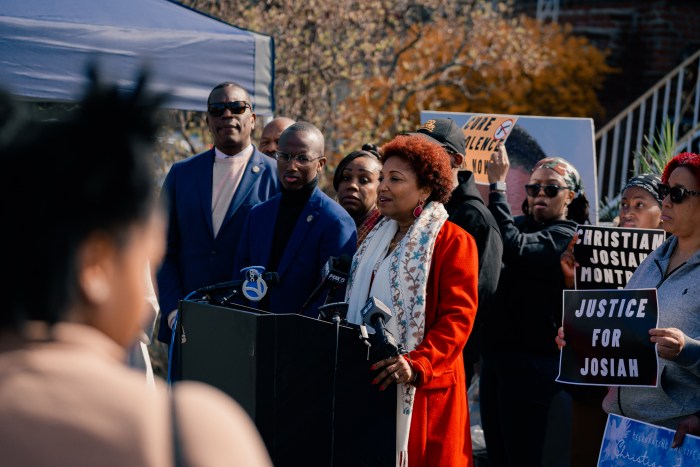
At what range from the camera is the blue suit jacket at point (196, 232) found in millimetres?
5188

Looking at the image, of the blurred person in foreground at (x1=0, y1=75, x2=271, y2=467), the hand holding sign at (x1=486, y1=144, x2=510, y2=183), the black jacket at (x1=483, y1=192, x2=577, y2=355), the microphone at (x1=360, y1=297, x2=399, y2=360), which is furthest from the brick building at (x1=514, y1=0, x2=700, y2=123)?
the blurred person in foreground at (x1=0, y1=75, x2=271, y2=467)

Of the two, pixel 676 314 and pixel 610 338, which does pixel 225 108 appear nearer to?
pixel 610 338

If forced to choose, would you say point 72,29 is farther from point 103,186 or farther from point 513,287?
point 103,186

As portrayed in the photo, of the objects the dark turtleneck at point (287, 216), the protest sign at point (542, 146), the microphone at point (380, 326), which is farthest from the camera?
the protest sign at point (542, 146)

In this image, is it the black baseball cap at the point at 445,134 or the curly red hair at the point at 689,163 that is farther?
the black baseball cap at the point at 445,134

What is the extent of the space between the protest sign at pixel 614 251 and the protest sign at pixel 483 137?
1.56 meters

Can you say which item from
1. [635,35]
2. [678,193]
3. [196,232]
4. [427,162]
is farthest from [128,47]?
[635,35]

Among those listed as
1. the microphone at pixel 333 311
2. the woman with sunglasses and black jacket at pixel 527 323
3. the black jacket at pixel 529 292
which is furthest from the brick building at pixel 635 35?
the microphone at pixel 333 311

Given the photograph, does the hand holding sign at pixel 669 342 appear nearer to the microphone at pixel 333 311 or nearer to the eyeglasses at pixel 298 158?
the microphone at pixel 333 311

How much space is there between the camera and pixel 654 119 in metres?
9.66

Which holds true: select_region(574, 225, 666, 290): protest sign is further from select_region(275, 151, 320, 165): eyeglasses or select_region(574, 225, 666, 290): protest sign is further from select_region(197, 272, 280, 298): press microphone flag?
select_region(197, 272, 280, 298): press microphone flag

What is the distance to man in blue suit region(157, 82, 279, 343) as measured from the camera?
5.20 metres

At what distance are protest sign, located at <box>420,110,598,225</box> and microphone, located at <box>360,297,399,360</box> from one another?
8.36ft

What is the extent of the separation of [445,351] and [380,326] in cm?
43
